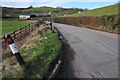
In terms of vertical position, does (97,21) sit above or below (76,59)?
above

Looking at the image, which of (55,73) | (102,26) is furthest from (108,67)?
(102,26)

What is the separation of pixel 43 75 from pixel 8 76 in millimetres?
1088

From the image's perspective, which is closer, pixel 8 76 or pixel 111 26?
pixel 8 76

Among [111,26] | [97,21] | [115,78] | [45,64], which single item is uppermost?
[97,21]

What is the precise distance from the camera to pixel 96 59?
4.71m

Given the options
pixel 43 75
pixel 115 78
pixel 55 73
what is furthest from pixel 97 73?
pixel 43 75

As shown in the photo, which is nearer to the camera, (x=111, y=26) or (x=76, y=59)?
(x=76, y=59)

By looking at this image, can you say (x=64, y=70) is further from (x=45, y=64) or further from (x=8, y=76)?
(x=8, y=76)

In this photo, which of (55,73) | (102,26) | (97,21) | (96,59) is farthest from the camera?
(97,21)

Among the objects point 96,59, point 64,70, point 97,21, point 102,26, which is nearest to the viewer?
point 64,70

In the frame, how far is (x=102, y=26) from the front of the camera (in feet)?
46.7

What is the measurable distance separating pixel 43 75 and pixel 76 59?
2.05 meters

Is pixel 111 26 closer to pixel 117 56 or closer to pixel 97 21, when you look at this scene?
pixel 97 21

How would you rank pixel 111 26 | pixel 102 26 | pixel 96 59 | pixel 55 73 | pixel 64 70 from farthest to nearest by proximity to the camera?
pixel 102 26
pixel 111 26
pixel 96 59
pixel 64 70
pixel 55 73
